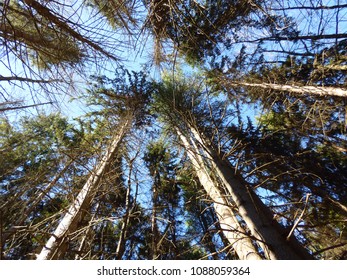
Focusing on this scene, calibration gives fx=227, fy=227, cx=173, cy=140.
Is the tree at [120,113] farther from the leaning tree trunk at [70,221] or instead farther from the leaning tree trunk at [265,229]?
the leaning tree trunk at [265,229]

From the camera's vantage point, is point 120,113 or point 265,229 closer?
point 265,229

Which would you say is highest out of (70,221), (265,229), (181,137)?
(181,137)

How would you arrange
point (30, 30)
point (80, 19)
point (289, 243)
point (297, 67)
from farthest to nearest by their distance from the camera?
point (297, 67) < point (30, 30) < point (80, 19) < point (289, 243)

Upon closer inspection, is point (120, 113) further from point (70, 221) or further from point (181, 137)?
point (70, 221)

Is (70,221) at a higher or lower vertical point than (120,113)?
lower

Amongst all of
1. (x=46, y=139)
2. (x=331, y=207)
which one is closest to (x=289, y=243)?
(x=331, y=207)

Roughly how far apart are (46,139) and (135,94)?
158 inches

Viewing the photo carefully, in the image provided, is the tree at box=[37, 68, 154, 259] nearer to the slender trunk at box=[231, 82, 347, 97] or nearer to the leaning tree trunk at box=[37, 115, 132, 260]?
the leaning tree trunk at box=[37, 115, 132, 260]

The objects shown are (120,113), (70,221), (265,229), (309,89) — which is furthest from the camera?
(120,113)

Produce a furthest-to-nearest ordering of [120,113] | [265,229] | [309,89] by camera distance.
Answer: [120,113] < [309,89] < [265,229]

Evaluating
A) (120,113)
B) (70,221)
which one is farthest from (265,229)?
(120,113)

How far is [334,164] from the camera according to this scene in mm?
6648

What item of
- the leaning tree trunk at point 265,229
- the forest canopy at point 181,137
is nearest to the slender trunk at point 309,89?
the forest canopy at point 181,137
